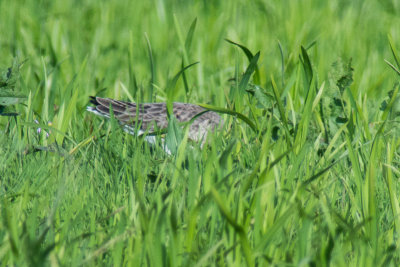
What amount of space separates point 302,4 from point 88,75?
8.69ft

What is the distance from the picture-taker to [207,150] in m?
3.12

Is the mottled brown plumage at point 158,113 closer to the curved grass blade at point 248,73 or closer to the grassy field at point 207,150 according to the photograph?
the grassy field at point 207,150

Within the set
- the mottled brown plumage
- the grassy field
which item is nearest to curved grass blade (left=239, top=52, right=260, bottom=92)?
the grassy field

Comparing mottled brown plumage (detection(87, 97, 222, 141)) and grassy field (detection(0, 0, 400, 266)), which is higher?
grassy field (detection(0, 0, 400, 266))

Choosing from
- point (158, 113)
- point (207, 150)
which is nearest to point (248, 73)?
point (207, 150)

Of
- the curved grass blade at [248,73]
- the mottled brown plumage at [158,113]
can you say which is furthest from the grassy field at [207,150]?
the mottled brown plumage at [158,113]

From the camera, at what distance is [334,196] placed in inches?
98.0

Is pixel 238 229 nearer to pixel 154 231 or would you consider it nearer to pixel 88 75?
pixel 154 231

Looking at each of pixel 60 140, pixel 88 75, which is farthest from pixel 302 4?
pixel 60 140

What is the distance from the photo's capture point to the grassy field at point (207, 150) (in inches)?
77.7

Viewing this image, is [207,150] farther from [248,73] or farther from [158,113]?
[158,113]

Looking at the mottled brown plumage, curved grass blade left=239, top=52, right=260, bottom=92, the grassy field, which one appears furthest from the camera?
the mottled brown plumage

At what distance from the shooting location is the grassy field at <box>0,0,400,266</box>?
6.48 feet

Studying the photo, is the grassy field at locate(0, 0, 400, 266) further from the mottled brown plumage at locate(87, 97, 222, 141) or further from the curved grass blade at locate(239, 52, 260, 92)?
the mottled brown plumage at locate(87, 97, 222, 141)
